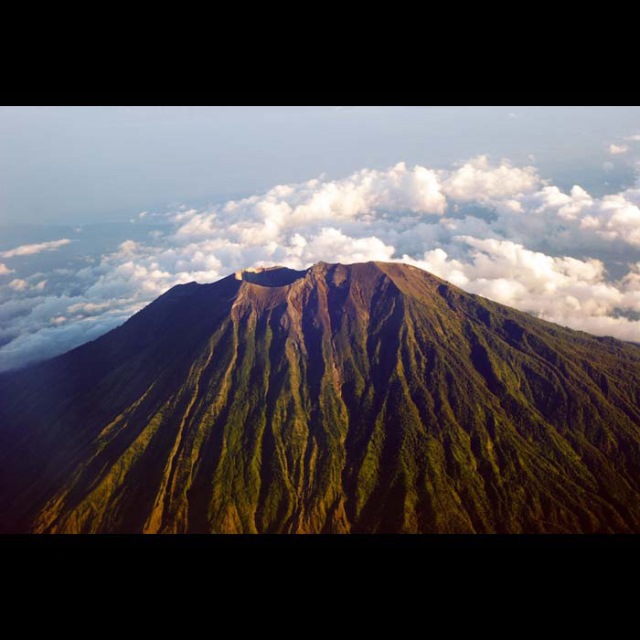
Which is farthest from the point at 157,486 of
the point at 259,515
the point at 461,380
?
the point at 461,380

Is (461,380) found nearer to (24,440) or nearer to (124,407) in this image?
(124,407)
